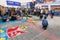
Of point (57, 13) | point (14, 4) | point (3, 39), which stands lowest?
point (57, 13)

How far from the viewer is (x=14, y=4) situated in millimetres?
15359

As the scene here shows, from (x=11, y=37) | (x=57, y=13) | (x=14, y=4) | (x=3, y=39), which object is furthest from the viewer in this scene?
(x=57, y=13)

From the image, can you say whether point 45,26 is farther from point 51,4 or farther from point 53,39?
point 51,4

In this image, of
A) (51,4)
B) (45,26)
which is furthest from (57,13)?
(45,26)

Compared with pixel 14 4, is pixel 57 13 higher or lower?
lower

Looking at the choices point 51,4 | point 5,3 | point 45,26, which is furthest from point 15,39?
point 51,4

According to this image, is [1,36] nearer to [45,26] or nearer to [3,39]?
[3,39]

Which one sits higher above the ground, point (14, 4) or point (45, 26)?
point (14, 4)

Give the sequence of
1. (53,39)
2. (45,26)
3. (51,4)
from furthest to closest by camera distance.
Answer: (51,4), (45,26), (53,39)

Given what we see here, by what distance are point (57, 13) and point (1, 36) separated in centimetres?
3151

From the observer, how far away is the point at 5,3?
1430 centimetres

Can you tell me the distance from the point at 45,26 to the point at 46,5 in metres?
32.6

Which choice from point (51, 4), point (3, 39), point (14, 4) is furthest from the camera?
point (51, 4)

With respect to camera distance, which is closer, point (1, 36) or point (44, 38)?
point (1, 36)
